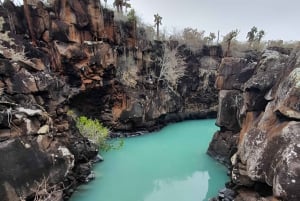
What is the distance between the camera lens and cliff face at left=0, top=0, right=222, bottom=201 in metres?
6.07

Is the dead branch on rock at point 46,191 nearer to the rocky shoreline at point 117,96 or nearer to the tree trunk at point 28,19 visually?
the rocky shoreline at point 117,96

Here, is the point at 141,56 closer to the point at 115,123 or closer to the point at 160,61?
the point at 160,61

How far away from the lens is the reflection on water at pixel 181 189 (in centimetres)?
781

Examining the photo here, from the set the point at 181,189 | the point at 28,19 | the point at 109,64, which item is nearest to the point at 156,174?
the point at 181,189

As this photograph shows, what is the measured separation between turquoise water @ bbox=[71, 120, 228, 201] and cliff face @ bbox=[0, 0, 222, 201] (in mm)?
982

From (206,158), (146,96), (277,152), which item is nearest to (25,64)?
(277,152)

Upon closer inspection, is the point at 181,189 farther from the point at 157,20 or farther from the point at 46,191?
the point at 157,20

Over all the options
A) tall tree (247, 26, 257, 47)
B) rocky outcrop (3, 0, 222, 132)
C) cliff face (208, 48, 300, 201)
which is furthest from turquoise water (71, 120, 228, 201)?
tall tree (247, 26, 257, 47)

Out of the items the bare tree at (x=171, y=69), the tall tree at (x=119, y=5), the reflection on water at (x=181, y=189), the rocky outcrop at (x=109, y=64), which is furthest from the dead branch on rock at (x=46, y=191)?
the tall tree at (x=119, y=5)

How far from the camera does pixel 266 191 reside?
5707 mm

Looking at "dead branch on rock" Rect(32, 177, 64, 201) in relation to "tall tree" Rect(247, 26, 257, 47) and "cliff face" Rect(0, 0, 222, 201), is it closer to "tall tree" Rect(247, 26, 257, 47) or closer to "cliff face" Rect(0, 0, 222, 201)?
"cliff face" Rect(0, 0, 222, 201)

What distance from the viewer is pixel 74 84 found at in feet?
47.1

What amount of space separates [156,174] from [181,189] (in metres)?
1.41

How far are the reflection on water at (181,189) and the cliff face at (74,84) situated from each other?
284 cm
